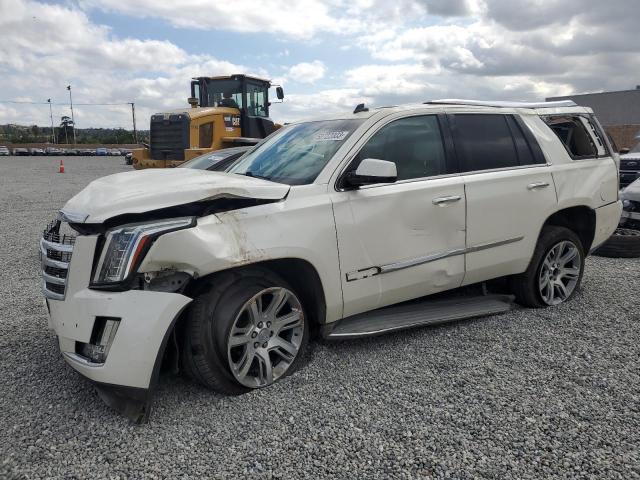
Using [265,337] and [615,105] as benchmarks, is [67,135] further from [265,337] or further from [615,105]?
[265,337]

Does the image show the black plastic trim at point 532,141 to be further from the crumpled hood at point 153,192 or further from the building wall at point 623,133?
the building wall at point 623,133

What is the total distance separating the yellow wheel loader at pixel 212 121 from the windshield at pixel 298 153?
8960 mm

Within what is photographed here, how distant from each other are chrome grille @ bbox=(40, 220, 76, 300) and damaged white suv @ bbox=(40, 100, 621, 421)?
0.01 meters

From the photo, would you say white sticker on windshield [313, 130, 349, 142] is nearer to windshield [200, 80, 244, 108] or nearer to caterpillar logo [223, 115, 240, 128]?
caterpillar logo [223, 115, 240, 128]

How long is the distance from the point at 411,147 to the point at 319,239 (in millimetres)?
1185

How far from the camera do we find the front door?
3.66 meters

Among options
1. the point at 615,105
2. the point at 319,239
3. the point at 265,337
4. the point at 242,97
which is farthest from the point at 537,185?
the point at 615,105

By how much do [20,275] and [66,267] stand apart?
3.99 metres

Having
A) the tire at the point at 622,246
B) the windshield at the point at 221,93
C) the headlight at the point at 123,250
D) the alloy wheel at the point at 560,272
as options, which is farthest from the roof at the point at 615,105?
the headlight at the point at 123,250

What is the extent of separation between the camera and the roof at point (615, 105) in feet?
126

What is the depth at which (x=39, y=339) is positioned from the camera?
429 cm

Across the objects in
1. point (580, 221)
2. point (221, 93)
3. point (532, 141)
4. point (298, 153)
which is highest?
point (221, 93)

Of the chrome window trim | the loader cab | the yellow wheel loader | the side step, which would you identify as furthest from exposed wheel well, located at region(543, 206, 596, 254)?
the loader cab

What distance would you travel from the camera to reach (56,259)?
3139 mm
